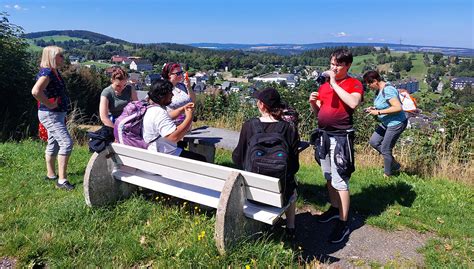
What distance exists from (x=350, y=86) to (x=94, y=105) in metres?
23.8

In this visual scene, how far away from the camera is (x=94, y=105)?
977 inches

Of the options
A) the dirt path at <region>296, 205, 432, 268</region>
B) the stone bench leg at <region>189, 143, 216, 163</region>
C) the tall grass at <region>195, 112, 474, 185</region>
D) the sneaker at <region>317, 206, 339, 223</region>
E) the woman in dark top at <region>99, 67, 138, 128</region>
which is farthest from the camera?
the tall grass at <region>195, 112, 474, 185</region>

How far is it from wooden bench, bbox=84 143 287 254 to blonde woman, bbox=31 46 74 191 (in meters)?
1.11

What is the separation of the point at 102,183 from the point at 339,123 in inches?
101

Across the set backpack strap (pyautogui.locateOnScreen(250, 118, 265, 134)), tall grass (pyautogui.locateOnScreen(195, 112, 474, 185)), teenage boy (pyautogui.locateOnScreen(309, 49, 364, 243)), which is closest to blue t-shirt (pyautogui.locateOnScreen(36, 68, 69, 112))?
backpack strap (pyautogui.locateOnScreen(250, 118, 265, 134))

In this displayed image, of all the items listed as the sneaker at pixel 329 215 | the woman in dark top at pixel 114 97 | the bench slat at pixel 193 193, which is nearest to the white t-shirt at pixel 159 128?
the bench slat at pixel 193 193

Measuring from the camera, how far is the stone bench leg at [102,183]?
150 inches

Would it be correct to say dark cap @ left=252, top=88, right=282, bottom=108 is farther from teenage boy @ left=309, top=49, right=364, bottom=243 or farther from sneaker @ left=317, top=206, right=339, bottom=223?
sneaker @ left=317, top=206, right=339, bottom=223

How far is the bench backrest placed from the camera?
296 cm

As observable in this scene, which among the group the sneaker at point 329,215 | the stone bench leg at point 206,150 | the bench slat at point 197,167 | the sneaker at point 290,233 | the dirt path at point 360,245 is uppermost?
the bench slat at point 197,167

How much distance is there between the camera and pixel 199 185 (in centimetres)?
333

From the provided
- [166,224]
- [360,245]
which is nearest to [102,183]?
[166,224]

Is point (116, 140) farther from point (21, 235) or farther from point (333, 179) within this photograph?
point (333, 179)

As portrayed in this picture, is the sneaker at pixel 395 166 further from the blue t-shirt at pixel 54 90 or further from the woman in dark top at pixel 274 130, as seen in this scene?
the blue t-shirt at pixel 54 90
